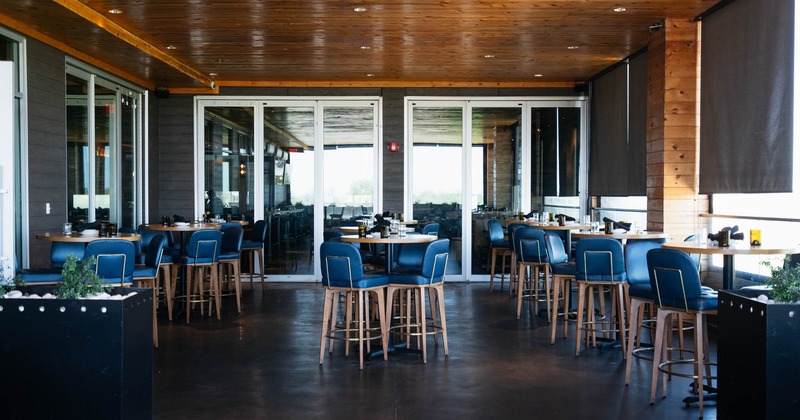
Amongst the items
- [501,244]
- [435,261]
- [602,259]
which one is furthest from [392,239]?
[501,244]

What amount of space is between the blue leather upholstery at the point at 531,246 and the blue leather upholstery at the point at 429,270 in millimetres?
2242

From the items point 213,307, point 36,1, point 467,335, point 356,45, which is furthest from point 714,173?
point 36,1

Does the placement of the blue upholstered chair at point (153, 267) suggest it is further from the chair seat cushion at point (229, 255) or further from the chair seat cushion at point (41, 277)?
the chair seat cushion at point (229, 255)

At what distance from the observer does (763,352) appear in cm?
332

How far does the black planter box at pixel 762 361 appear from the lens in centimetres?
327

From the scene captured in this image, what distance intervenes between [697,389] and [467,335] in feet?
8.41

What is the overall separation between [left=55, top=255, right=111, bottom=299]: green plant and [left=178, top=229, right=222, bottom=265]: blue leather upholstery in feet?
14.9

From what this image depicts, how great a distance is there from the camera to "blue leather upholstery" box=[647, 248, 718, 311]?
15.2ft

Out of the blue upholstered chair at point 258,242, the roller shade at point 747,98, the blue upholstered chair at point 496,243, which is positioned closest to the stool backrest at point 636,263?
the roller shade at point 747,98

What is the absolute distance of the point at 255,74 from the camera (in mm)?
11125

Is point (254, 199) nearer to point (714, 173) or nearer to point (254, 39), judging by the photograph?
point (254, 39)

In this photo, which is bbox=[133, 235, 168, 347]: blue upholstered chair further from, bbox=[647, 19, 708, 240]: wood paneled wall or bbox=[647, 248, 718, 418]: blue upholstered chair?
bbox=[647, 19, 708, 240]: wood paneled wall

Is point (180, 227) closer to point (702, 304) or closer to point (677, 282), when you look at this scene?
point (677, 282)

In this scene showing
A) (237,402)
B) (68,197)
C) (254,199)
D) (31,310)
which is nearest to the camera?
(31,310)
